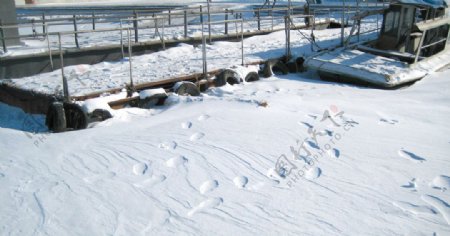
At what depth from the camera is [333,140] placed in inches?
265

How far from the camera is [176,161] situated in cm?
601

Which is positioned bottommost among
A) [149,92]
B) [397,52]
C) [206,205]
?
[206,205]

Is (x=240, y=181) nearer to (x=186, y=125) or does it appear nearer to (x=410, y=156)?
(x=186, y=125)

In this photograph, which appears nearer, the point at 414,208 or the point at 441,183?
the point at 414,208

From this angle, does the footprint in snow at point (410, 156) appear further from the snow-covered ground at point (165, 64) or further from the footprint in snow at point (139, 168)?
the snow-covered ground at point (165, 64)

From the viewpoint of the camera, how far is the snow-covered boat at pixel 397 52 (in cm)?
1109

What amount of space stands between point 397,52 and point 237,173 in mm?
8683

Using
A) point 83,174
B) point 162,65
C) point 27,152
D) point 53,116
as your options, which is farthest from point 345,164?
point 162,65

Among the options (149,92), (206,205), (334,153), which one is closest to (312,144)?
(334,153)

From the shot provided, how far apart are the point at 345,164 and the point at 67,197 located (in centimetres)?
343

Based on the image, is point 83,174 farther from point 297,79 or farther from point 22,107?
point 297,79

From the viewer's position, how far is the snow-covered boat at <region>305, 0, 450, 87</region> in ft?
36.4

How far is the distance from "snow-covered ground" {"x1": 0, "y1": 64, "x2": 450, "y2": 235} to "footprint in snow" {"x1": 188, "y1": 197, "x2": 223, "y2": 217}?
0.07 feet

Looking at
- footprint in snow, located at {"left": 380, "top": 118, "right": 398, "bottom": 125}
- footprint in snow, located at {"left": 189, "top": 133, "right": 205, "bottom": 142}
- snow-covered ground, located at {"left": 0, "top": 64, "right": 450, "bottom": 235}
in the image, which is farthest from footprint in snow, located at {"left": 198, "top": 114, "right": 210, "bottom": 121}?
footprint in snow, located at {"left": 380, "top": 118, "right": 398, "bottom": 125}
